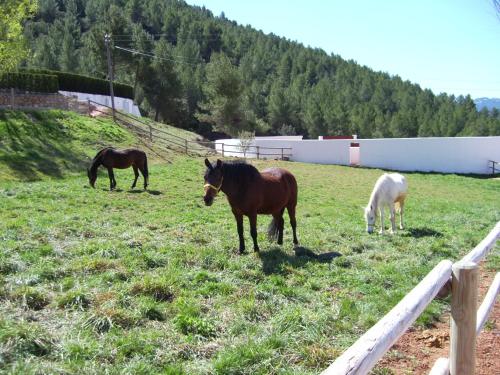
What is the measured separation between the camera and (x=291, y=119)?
76625 millimetres

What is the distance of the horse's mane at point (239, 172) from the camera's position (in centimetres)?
763

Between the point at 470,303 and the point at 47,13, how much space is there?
13471cm

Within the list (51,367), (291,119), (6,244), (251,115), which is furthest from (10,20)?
(291,119)

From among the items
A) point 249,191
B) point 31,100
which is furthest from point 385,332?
point 31,100

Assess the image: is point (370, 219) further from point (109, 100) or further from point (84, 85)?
point (109, 100)

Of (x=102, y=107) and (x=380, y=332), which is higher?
(x=102, y=107)

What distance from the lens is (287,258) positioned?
7500 millimetres

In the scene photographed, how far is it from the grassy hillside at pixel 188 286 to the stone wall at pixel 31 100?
17.7 m

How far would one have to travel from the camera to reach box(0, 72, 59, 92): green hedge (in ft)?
95.5

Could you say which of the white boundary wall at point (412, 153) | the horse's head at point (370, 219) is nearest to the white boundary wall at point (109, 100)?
the white boundary wall at point (412, 153)

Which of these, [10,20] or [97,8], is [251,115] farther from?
[97,8]

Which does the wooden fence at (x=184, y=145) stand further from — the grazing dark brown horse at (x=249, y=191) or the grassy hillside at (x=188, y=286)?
the grazing dark brown horse at (x=249, y=191)

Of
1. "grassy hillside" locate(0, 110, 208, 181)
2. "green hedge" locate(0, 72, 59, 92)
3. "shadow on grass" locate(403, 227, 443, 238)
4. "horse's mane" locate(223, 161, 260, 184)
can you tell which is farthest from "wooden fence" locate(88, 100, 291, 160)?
"horse's mane" locate(223, 161, 260, 184)

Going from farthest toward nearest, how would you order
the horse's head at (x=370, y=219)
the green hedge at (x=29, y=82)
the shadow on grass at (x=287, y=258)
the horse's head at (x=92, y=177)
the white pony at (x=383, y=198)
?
1. the green hedge at (x=29, y=82)
2. the horse's head at (x=92, y=177)
3. the white pony at (x=383, y=198)
4. the horse's head at (x=370, y=219)
5. the shadow on grass at (x=287, y=258)
